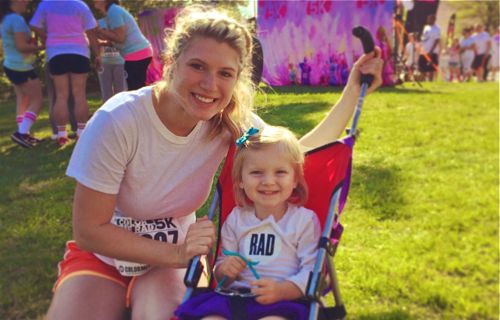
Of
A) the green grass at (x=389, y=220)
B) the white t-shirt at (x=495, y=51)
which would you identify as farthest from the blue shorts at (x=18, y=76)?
the white t-shirt at (x=495, y=51)

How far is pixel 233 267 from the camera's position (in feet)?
6.84

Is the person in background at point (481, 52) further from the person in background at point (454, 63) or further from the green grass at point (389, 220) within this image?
the green grass at point (389, 220)

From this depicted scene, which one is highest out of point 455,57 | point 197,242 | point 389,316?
point 197,242

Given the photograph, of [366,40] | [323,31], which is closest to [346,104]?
[366,40]

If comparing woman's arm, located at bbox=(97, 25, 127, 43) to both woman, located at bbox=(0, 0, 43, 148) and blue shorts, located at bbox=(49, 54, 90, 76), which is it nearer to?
blue shorts, located at bbox=(49, 54, 90, 76)

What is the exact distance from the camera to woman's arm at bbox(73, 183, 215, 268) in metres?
1.88

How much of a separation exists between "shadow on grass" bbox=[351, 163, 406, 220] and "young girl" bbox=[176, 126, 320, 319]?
1.79m

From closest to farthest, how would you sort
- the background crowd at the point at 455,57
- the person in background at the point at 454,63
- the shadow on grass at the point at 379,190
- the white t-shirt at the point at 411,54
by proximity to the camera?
the shadow on grass at the point at 379,190, the background crowd at the point at 455,57, the white t-shirt at the point at 411,54, the person in background at the point at 454,63

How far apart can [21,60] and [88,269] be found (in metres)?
4.78

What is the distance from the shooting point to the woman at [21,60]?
5926 mm

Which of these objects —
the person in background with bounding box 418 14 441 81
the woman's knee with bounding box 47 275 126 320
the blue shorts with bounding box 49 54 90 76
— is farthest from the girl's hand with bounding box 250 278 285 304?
the person in background with bounding box 418 14 441 81

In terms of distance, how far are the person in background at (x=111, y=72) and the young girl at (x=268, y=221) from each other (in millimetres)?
3799

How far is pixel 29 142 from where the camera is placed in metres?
6.29

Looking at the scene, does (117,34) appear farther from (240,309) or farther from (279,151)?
(240,309)
